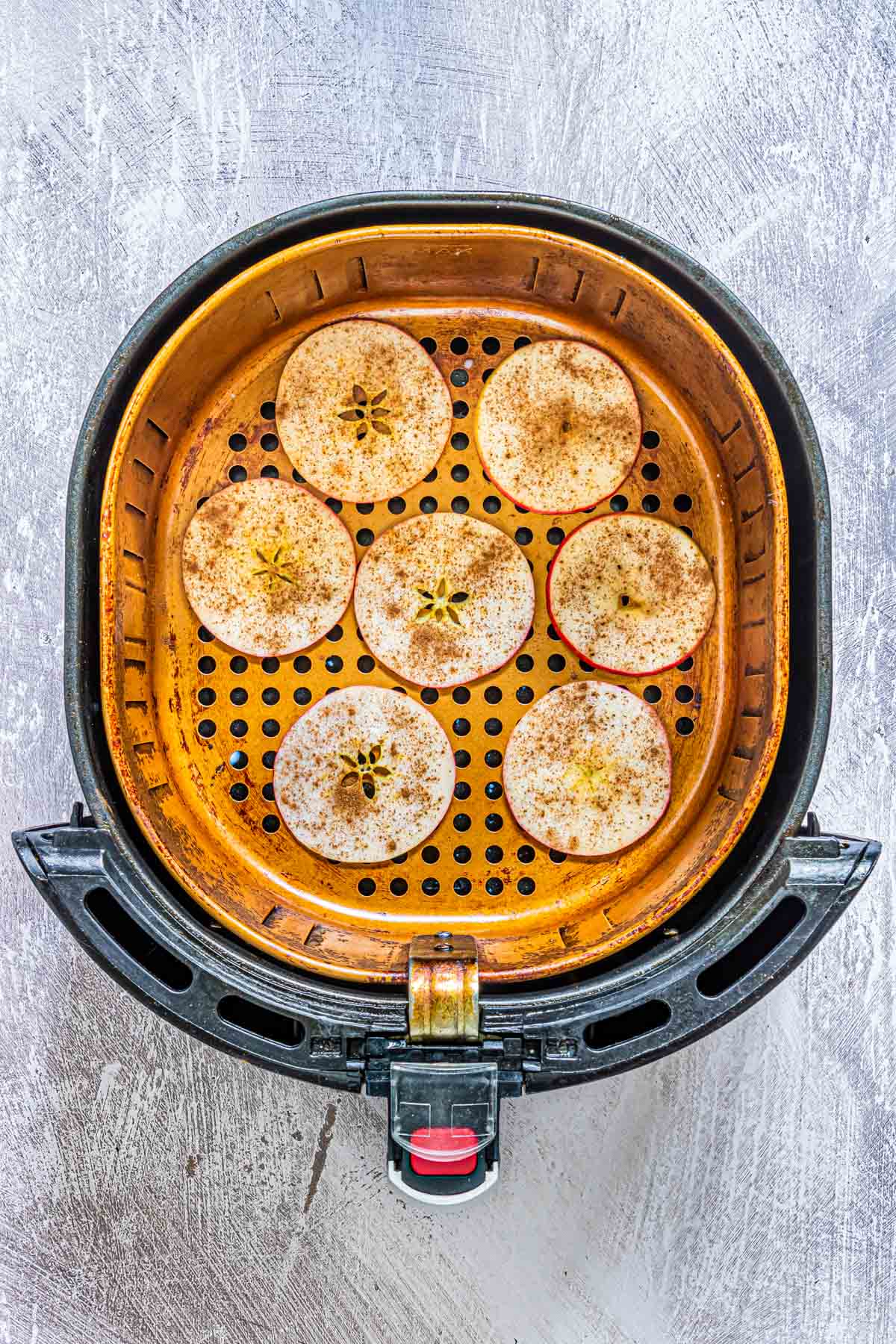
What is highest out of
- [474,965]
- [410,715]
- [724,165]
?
[724,165]

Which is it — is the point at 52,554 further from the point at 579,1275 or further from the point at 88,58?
the point at 579,1275

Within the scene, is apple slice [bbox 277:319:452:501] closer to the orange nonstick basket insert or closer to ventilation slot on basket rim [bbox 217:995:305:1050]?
the orange nonstick basket insert

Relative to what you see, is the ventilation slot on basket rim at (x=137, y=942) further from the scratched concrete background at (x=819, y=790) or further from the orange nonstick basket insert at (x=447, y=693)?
the scratched concrete background at (x=819, y=790)

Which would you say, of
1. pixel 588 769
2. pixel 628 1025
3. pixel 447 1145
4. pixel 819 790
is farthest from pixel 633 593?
pixel 447 1145

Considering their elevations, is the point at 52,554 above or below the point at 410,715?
above

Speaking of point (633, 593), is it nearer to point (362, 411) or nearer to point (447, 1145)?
point (362, 411)

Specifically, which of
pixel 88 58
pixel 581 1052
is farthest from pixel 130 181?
pixel 581 1052

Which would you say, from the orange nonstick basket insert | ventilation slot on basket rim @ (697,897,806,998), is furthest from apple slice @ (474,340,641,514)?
ventilation slot on basket rim @ (697,897,806,998)

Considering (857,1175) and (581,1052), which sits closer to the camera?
(581,1052)
